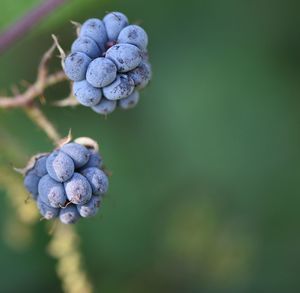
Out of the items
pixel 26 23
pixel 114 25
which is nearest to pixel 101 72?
pixel 114 25

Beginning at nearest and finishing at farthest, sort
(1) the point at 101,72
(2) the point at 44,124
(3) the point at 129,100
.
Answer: (1) the point at 101,72 < (3) the point at 129,100 < (2) the point at 44,124

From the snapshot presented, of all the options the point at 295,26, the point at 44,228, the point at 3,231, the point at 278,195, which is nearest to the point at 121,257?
the point at 44,228

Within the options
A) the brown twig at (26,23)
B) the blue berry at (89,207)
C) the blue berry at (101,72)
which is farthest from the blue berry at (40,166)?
the brown twig at (26,23)

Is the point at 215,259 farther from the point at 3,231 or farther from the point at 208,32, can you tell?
the point at 208,32

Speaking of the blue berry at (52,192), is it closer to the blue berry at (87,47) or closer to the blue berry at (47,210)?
the blue berry at (47,210)

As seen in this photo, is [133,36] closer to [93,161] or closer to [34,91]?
A: [93,161]

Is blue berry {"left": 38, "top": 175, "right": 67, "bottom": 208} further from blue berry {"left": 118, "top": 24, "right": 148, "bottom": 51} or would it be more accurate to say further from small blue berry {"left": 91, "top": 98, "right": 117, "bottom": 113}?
blue berry {"left": 118, "top": 24, "right": 148, "bottom": 51}
